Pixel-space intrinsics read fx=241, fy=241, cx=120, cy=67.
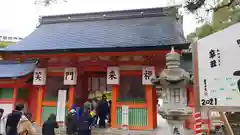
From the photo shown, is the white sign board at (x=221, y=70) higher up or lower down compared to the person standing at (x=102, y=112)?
higher up

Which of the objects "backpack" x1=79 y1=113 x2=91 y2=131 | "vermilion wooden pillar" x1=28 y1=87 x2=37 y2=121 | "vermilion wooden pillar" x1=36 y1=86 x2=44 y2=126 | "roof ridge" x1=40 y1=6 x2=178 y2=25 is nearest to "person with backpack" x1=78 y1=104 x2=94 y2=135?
"backpack" x1=79 y1=113 x2=91 y2=131

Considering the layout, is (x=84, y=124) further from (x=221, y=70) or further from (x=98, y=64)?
(x=221, y=70)

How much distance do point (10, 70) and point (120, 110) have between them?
6.49 metres

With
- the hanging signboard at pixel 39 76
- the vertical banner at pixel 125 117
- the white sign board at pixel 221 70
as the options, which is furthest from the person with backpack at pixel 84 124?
the hanging signboard at pixel 39 76

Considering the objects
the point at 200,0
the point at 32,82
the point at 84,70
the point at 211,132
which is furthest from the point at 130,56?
the point at 32,82

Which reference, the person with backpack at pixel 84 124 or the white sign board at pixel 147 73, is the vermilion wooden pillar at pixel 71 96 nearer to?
the white sign board at pixel 147 73

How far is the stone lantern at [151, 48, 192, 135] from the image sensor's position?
190 inches

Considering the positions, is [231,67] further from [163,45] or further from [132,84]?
[132,84]

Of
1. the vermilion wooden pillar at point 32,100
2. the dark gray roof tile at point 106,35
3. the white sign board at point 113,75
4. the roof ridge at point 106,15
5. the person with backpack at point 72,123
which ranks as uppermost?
the roof ridge at point 106,15

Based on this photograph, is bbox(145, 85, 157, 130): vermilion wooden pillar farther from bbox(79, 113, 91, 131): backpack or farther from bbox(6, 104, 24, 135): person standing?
bbox(6, 104, 24, 135): person standing

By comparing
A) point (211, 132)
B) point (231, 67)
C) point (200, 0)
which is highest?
point (200, 0)

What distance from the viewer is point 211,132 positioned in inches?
363

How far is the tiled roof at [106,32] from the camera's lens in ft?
33.9

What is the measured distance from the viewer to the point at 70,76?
11.0 meters
